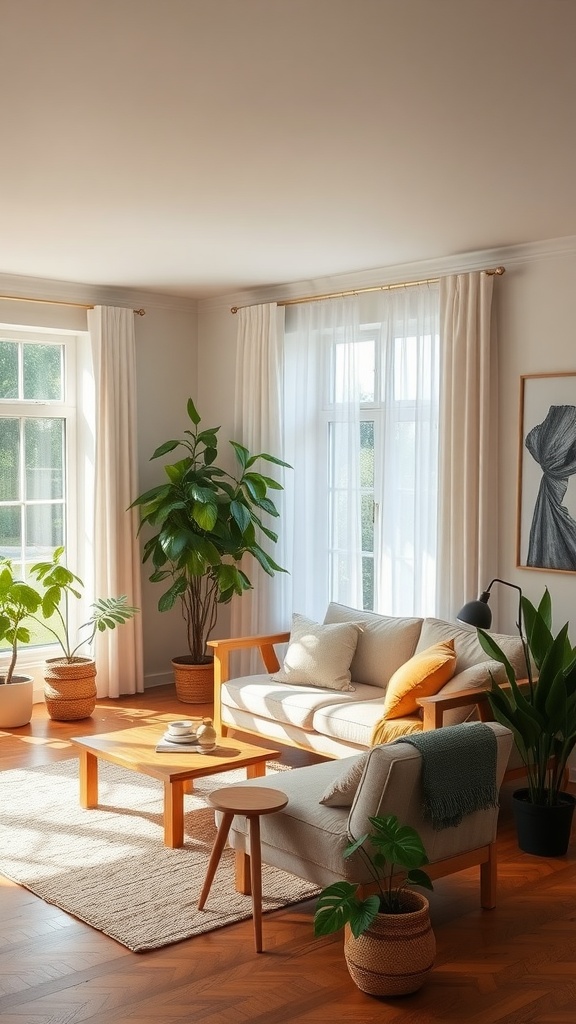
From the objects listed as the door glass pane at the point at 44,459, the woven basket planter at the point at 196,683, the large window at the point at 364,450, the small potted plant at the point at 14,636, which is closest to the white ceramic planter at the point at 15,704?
the small potted plant at the point at 14,636

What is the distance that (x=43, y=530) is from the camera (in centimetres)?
705

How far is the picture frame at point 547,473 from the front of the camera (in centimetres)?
518

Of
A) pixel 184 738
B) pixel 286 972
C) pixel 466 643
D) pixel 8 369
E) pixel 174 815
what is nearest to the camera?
pixel 286 972

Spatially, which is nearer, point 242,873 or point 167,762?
point 242,873

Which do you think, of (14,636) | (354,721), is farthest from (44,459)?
(354,721)

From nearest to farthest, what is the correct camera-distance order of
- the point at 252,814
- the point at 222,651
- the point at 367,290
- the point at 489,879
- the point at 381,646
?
the point at 252,814 → the point at 489,879 → the point at 381,646 → the point at 222,651 → the point at 367,290

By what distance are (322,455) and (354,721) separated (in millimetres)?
2207

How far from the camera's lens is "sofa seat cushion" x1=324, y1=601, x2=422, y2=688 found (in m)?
5.34

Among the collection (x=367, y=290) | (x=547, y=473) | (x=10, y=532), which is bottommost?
(x=10, y=532)

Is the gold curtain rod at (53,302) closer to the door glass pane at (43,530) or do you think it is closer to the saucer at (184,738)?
the door glass pane at (43,530)

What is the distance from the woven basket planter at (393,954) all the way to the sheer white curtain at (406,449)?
9.55 feet

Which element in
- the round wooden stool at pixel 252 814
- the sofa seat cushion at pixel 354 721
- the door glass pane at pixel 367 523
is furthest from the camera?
the door glass pane at pixel 367 523

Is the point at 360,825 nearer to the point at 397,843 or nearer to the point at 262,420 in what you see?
the point at 397,843

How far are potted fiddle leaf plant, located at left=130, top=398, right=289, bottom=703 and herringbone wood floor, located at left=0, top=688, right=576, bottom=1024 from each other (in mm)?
2943
